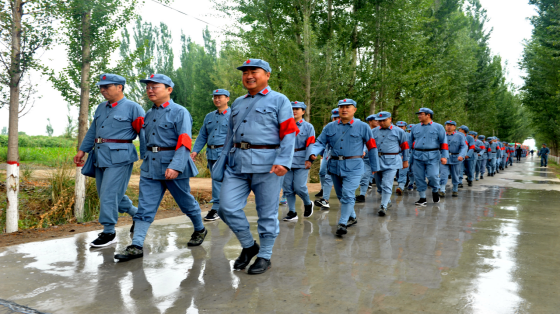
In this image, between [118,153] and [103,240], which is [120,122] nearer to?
[118,153]

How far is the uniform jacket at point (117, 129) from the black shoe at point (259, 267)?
2.05m

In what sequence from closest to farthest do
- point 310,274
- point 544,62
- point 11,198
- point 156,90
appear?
1. point 310,274
2. point 156,90
3. point 11,198
4. point 544,62

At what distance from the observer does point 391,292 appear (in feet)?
12.3

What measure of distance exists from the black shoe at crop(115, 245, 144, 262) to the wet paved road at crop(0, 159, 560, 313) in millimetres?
89

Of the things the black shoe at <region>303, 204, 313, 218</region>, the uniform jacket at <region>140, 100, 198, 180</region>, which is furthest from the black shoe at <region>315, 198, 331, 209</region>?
the uniform jacket at <region>140, 100, 198, 180</region>

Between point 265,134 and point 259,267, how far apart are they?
1308 mm

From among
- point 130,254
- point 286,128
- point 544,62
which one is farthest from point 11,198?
point 544,62

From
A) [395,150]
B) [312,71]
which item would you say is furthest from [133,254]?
[312,71]

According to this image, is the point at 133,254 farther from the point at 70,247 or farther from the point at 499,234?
the point at 499,234

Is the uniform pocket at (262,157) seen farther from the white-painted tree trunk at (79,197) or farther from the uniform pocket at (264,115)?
the white-painted tree trunk at (79,197)

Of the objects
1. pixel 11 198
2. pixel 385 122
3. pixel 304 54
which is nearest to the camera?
pixel 11 198

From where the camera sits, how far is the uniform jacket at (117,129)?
5.22 metres

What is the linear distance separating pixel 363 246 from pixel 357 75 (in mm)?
14931

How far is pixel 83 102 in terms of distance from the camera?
7.93 m
